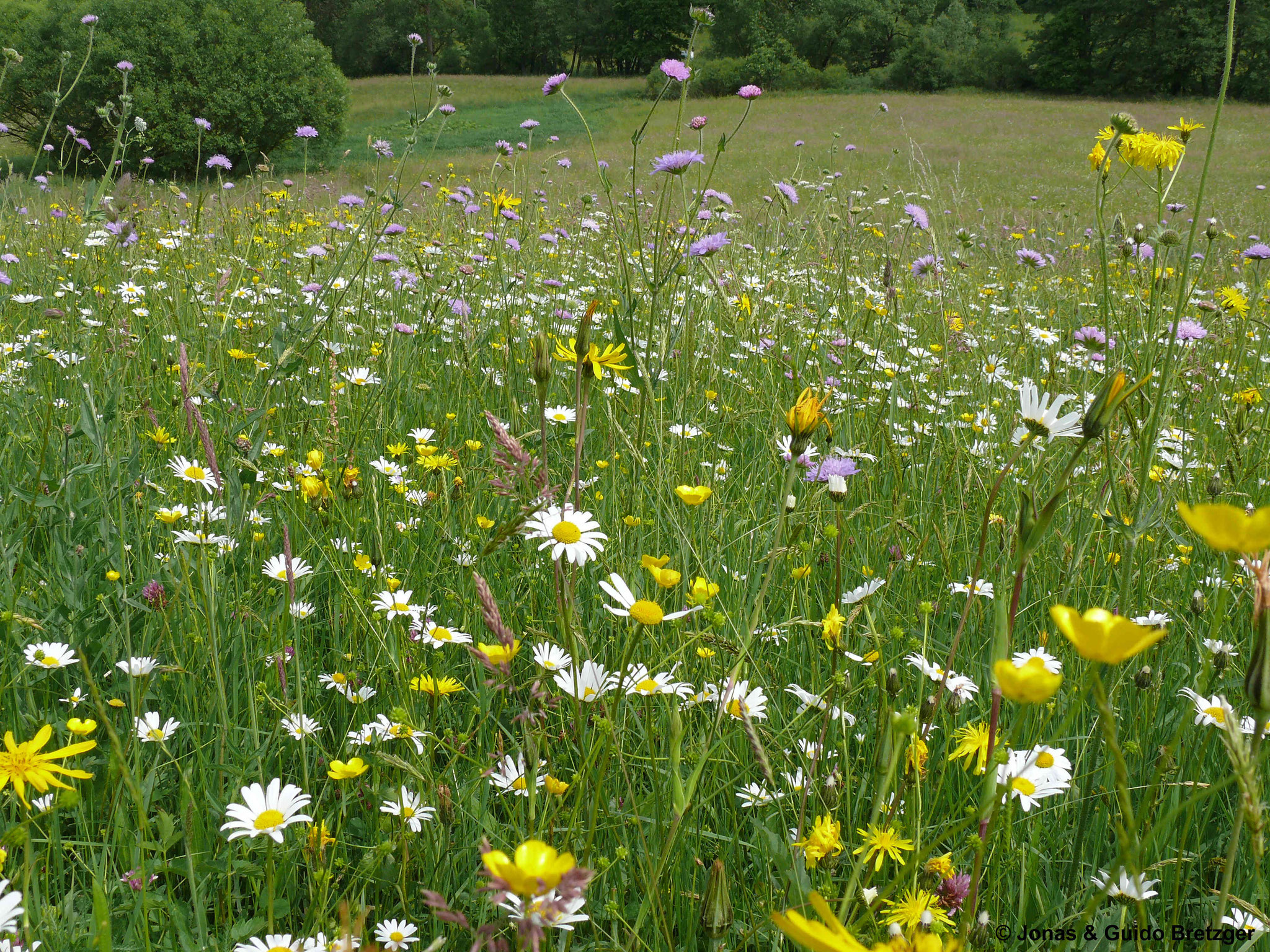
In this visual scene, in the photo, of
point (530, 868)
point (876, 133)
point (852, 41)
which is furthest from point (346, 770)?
point (852, 41)

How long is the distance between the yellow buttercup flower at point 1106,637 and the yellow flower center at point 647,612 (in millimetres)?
354

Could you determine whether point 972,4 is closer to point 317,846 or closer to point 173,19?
point 173,19

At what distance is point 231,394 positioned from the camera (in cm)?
221

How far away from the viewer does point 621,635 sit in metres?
1.30

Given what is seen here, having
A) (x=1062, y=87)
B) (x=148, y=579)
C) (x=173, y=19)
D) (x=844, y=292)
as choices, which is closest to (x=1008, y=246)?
(x=844, y=292)

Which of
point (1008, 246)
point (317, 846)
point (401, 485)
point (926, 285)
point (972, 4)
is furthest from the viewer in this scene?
point (972, 4)

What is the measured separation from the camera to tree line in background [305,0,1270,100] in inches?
1116

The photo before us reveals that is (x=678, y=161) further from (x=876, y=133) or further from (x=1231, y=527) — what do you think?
(x=876, y=133)

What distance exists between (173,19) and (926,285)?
15.2 metres

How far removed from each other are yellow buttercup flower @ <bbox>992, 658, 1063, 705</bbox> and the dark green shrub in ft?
47.5

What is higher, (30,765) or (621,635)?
(30,765)

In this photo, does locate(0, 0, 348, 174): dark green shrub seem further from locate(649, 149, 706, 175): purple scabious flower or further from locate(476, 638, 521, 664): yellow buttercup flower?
locate(476, 638, 521, 664): yellow buttercup flower

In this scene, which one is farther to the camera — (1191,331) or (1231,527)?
(1191,331)

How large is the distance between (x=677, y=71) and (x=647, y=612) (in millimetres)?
1695
